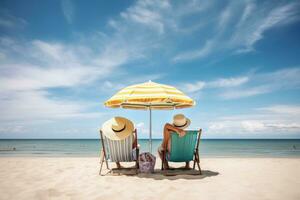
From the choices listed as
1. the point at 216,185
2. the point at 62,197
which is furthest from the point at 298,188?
the point at 62,197

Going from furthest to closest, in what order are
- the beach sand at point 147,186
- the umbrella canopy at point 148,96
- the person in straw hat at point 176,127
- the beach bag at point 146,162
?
the beach bag at point 146,162 → the person in straw hat at point 176,127 → the umbrella canopy at point 148,96 → the beach sand at point 147,186

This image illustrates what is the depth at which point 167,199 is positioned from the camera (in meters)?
3.28

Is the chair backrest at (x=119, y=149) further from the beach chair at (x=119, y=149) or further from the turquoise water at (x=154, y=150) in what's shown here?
the turquoise water at (x=154, y=150)

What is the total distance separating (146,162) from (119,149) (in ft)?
2.00

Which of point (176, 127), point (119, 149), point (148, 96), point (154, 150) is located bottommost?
point (154, 150)

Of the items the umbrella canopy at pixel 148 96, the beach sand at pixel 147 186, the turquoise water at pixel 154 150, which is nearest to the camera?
the beach sand at pixel 147 186

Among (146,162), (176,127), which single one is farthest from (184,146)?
(146,162)

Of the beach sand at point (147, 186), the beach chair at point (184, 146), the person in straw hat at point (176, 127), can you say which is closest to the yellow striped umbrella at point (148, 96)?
the person in straw hat at point (176, 127)

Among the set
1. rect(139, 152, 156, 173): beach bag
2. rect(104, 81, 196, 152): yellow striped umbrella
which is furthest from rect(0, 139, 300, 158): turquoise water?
rect(104, 81, 196, 152): yellow striped umbrella

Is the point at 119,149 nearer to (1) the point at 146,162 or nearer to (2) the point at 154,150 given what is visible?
(1) the point at 146,162

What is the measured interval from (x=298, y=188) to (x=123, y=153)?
3.07 m

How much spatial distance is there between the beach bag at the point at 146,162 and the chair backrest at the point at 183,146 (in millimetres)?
427

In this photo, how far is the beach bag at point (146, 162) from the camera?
207 inches

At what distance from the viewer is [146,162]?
17.2 feet
